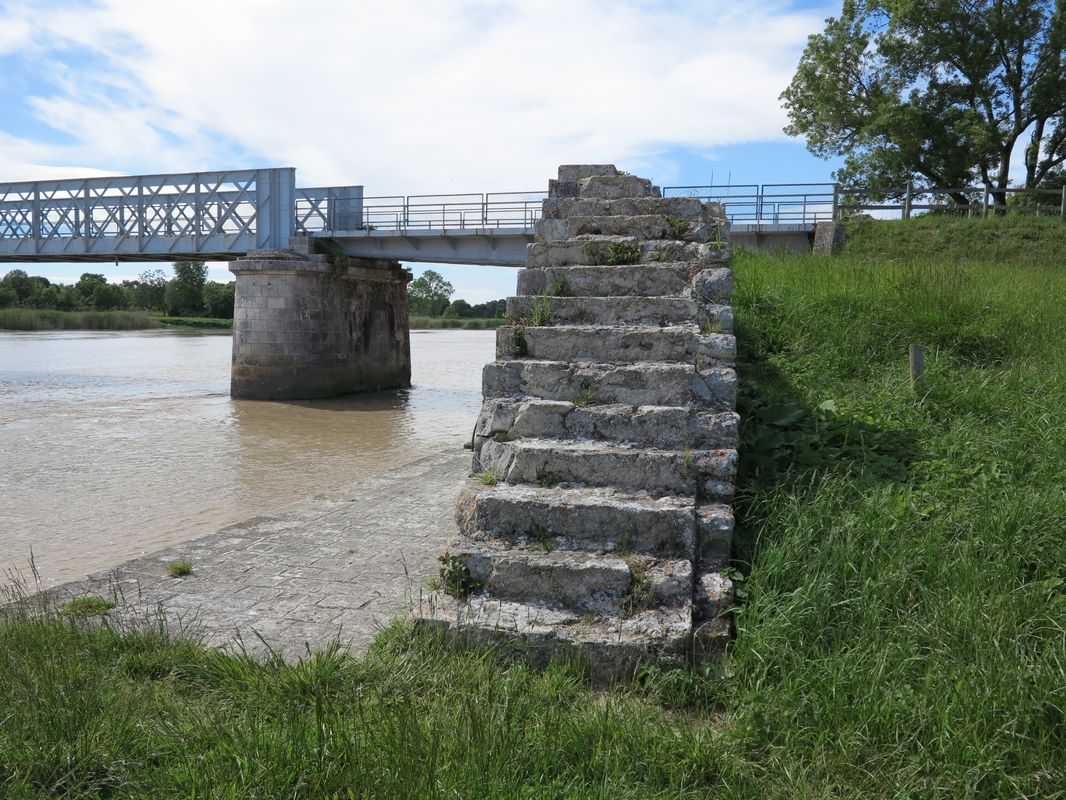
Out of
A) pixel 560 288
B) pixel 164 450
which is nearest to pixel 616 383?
pixel 560 288

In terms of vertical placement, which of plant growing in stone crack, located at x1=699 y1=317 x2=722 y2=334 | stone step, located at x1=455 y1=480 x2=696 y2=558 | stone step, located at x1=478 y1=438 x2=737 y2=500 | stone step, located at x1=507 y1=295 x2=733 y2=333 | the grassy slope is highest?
stone step, located at x1=507 y1=295 x2=733 y2=333

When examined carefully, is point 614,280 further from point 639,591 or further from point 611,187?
point 639,591

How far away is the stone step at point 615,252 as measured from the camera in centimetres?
605

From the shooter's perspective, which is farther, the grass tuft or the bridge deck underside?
the bridge deck underside

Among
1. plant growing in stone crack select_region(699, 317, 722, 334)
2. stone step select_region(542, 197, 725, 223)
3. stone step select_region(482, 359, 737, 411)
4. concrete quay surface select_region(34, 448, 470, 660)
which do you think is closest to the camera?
concrete quay surface select_region(34, 448, 470, 660)

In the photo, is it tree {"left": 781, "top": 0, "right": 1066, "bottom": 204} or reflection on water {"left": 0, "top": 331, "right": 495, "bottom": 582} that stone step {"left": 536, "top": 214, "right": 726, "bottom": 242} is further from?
tree {"left": 781, "top": 0, "right": 1066, "bottom": 204}

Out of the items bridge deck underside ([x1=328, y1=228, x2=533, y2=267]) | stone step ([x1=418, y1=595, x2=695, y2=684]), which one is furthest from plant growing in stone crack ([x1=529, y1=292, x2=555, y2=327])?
bridge deck underside ([x1=328, y1=228, x2=533, y2=267])

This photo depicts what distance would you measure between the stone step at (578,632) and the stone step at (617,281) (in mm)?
2757

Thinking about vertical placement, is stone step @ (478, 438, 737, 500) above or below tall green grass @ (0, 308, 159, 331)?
below

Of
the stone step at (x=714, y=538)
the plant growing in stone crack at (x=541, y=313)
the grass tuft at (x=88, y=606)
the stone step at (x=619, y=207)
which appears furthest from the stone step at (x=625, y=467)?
the stone step at (x=619, y=207)

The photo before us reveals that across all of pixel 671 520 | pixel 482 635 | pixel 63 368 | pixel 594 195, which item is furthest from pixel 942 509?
pixel 63 368

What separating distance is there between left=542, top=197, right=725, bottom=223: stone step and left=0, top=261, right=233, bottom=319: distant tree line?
76.8 meters

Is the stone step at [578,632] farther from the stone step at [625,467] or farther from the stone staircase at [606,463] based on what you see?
the stone step at [625,467]

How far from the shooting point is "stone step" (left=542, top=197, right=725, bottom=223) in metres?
6.70
